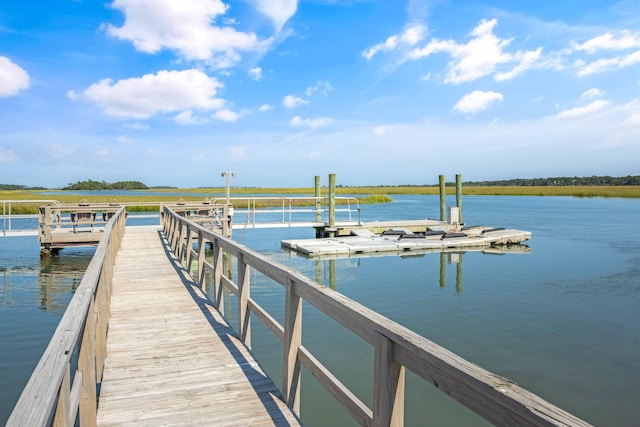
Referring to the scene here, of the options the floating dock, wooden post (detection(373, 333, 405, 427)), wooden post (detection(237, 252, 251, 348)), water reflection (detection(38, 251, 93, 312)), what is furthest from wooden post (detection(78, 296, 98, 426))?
the floating dock

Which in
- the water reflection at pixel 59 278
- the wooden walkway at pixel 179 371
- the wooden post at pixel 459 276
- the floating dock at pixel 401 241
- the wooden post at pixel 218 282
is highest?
the wooden post at pixel 218 282

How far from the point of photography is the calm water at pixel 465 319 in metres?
5.77

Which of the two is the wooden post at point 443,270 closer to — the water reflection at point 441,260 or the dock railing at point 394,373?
the water reflection at point 441,260

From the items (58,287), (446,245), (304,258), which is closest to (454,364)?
(58,287)

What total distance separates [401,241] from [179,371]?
50.3ft

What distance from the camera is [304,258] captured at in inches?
661

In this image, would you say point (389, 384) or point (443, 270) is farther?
point (443, 270)

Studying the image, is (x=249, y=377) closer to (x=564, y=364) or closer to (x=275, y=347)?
(x=275, y=347)

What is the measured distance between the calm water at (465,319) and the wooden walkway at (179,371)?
1368 millimetres

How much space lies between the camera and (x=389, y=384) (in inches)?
84.9

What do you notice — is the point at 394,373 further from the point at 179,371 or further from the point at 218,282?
the point at 218,282

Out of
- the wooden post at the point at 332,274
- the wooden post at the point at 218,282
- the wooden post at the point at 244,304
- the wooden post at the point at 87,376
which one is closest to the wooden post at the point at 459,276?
the wooden post at the point at 332,274

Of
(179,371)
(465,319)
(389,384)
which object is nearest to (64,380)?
(389,384)

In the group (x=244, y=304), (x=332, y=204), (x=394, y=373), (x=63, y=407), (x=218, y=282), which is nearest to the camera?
(x=63, y=407)
